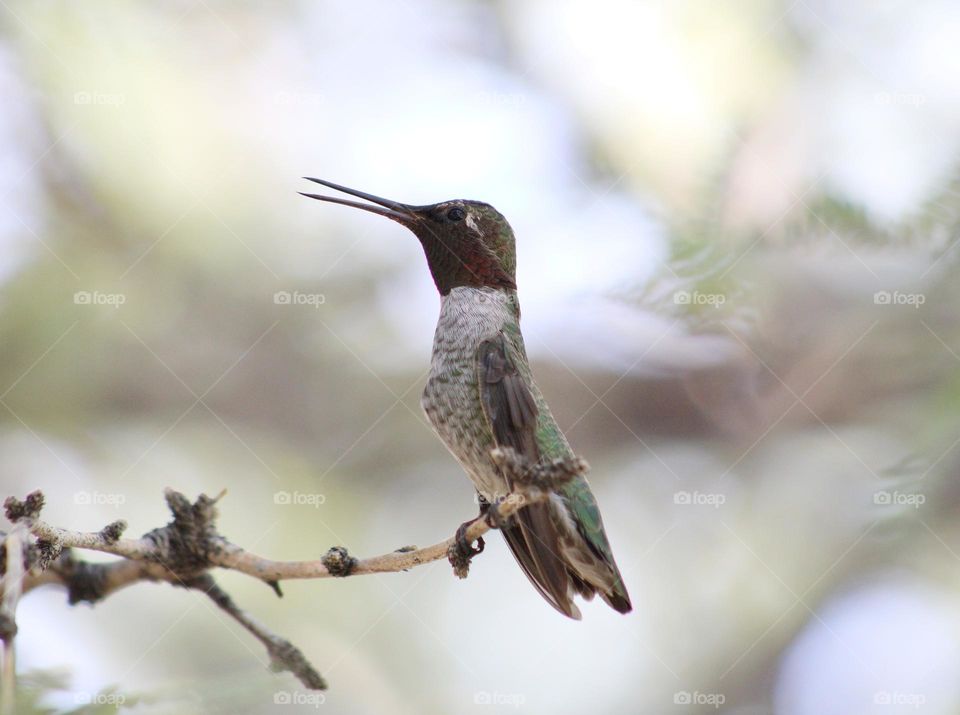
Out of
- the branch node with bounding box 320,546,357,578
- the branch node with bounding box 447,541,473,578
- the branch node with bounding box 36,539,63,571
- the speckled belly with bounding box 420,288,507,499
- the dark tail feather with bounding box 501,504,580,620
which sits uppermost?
the speckled belly with bounding box 420,288,507,499

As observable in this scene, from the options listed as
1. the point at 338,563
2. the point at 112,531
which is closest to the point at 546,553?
the point at 338,563

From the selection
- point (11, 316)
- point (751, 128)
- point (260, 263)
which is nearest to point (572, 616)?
point (751, 128)

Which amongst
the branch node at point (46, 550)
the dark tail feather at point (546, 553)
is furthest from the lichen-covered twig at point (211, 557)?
the dark tail feather at point (546, 553)

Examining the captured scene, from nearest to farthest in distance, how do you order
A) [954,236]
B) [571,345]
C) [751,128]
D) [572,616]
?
[954,236] < [572,616] < [751,128] < [571,345]

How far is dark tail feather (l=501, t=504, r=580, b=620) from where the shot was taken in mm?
3244

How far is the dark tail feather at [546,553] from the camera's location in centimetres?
324

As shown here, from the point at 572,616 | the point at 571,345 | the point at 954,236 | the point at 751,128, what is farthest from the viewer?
the point at 571,345

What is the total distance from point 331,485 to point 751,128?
3.10 metres

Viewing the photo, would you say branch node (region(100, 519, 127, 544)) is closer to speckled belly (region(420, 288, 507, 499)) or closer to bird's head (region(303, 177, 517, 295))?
speckled belly (region(420, 288, 507, 499))

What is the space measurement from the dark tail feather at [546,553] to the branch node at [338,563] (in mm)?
760

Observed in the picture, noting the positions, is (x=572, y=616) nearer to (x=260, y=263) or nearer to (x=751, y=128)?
(x=751, y=128)

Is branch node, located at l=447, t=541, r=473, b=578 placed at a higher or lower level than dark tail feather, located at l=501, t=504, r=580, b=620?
lower

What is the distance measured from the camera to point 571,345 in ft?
16.5

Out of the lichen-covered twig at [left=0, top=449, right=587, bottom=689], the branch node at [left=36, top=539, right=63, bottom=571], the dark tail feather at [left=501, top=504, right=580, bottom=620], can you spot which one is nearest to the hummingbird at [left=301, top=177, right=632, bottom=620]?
the dark tail feather at [left=501, top=504, right=580, bottom=620]
